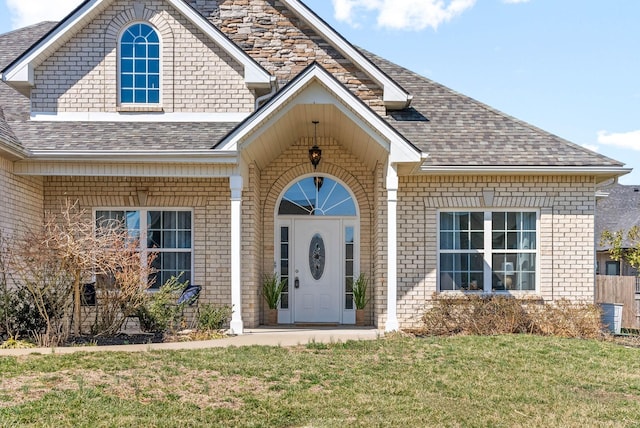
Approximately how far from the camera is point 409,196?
13.7 m

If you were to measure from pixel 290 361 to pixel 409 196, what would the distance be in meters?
5.61

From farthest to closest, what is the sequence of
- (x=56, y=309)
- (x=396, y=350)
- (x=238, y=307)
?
(x=238, y=307)
(x=56, y=309)
(x=396, y=350)

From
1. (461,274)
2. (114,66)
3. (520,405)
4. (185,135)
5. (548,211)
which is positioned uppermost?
(114,66)

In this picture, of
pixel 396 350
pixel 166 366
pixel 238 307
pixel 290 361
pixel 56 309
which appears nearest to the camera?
pixel 166 366

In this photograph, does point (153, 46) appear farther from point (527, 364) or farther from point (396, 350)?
point (527, 364)

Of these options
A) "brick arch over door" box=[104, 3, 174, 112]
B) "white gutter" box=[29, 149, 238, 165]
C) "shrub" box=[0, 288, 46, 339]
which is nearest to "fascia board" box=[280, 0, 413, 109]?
"brick arch over door" box=[104, 3, 174, 112]

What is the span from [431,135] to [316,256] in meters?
3.49

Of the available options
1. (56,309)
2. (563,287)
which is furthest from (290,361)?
(563,287)

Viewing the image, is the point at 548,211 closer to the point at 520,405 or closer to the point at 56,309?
the point at 520,405

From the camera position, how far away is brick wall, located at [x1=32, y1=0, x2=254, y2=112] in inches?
537

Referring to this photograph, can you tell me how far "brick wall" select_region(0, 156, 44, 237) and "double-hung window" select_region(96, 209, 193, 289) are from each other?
1178 millimetres

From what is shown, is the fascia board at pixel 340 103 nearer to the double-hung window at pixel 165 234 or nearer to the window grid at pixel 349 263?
the double-hung window at pixel 165 234

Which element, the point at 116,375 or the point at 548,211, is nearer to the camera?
the point at 116,375

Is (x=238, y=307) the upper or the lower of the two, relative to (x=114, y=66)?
lower
